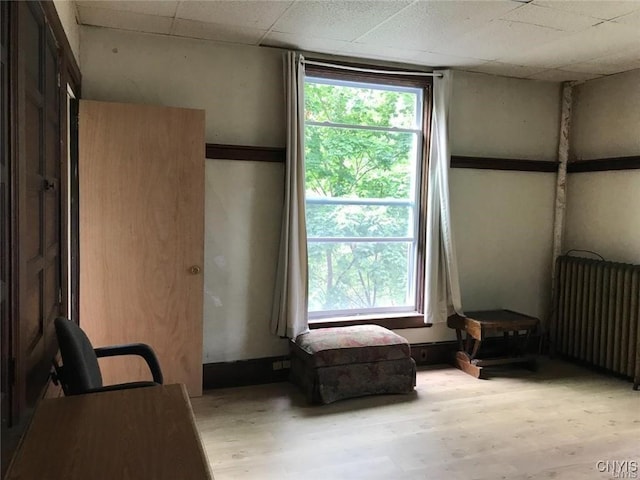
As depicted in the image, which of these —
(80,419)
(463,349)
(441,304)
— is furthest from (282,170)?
(80,419)

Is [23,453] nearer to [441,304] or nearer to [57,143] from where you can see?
[57,143]

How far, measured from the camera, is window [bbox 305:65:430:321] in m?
4.12

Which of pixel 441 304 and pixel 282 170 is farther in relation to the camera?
pixel 441 304

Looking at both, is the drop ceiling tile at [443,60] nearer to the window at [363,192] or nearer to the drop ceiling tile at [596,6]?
the window at [363,192]

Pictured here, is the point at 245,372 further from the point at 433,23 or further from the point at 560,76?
the point at 560,76

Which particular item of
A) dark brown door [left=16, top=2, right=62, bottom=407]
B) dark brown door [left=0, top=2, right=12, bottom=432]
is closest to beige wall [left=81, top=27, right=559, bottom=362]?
dark brown door [left=16, top=2, right=62, bottom=407]

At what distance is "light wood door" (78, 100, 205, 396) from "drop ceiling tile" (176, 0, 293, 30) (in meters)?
0.60

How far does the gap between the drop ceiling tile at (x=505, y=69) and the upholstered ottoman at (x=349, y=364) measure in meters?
2.32

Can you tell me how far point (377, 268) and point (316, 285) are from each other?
1.82ft

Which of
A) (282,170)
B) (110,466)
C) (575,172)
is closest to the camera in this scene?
(110,466)

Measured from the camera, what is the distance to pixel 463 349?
14.8 ft

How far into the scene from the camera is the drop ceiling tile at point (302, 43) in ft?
11.8

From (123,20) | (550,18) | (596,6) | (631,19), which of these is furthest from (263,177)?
(631,19)

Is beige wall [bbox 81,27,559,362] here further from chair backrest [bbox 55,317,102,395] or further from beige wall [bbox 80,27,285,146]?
chair backrest [bbox 55,317,102,395]
